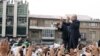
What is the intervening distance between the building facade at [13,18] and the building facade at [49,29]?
3.39 metres

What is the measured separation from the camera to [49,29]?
102938 millimetres

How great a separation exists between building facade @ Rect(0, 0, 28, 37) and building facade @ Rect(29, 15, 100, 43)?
3386mm

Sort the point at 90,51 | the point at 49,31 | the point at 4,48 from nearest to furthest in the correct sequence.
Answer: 1. the point at 4,48
2. the point at 90,51
3. the point at 49,31

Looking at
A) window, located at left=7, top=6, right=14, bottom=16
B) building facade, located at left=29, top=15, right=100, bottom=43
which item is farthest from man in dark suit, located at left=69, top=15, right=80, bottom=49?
window, located at left=7, top=6, right=14, bottom=16

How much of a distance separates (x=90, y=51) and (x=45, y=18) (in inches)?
3682

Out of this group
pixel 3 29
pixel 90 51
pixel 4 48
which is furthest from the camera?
pixel 3 29

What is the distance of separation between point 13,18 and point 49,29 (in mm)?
9162

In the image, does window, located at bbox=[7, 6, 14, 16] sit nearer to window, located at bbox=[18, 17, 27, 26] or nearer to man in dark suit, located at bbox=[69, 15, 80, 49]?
window, located at bbox=[18, 17, 27, 26]

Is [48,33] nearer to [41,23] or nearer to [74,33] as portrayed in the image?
[41,23]

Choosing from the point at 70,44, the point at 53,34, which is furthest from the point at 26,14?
the point at 70,44

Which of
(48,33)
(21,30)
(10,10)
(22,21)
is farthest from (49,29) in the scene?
(10,10)

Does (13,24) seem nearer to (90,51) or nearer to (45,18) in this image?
(45,18)

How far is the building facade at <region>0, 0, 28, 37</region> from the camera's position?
314 feet

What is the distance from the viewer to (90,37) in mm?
105312
